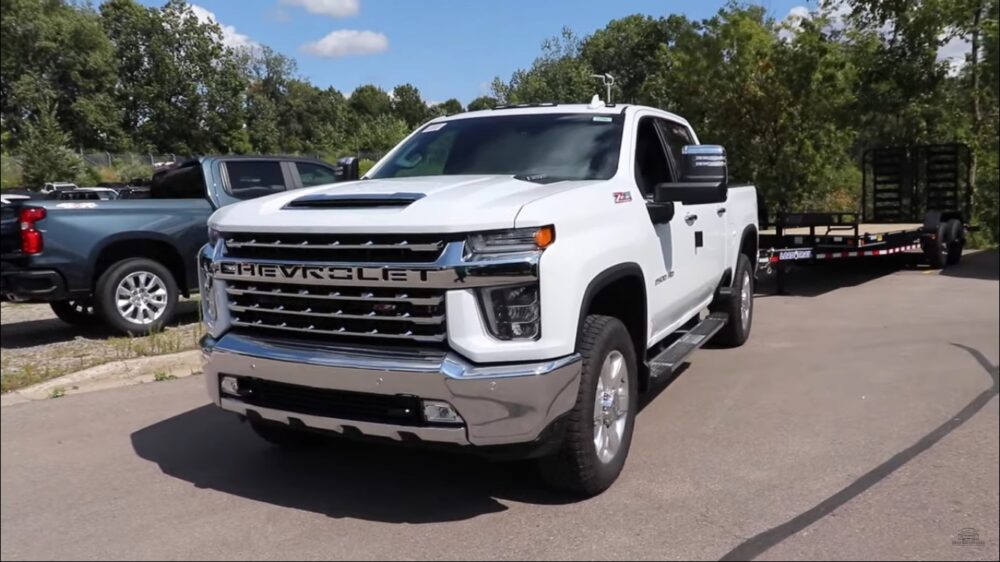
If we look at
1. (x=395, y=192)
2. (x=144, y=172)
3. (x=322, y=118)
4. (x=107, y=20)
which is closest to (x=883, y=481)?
(x=395, y=192)

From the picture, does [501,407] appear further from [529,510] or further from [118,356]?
[118,356]

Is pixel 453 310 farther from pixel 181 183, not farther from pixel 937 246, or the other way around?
pixel 937 246

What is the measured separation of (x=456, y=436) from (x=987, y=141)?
2.18m

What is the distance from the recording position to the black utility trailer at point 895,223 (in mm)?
9664

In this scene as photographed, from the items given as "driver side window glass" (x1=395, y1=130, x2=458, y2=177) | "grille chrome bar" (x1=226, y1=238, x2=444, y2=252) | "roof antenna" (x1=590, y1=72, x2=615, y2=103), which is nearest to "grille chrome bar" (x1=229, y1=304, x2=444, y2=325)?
"grille chrome bar" (x1=226, y1=238, x2=444, y2=252)

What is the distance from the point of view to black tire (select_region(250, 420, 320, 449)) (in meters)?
4.59

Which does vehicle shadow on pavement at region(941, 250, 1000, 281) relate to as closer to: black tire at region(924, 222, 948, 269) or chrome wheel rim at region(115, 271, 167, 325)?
chrome wheel rim at region(115, 271, 167, 325)

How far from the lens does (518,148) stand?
506cm

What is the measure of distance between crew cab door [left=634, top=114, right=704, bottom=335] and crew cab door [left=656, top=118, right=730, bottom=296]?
0.03 meters

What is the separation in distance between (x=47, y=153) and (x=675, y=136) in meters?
22.8

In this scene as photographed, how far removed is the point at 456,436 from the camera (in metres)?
3.36

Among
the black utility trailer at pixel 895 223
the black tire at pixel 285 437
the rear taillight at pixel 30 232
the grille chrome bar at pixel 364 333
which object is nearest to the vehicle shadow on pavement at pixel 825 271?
the black utility trailer at pixel 895 223

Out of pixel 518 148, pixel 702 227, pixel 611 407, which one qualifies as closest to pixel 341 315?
pixel 611 407

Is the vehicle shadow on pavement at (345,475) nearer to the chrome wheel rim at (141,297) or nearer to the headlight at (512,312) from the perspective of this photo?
the headlight at (512,312)
